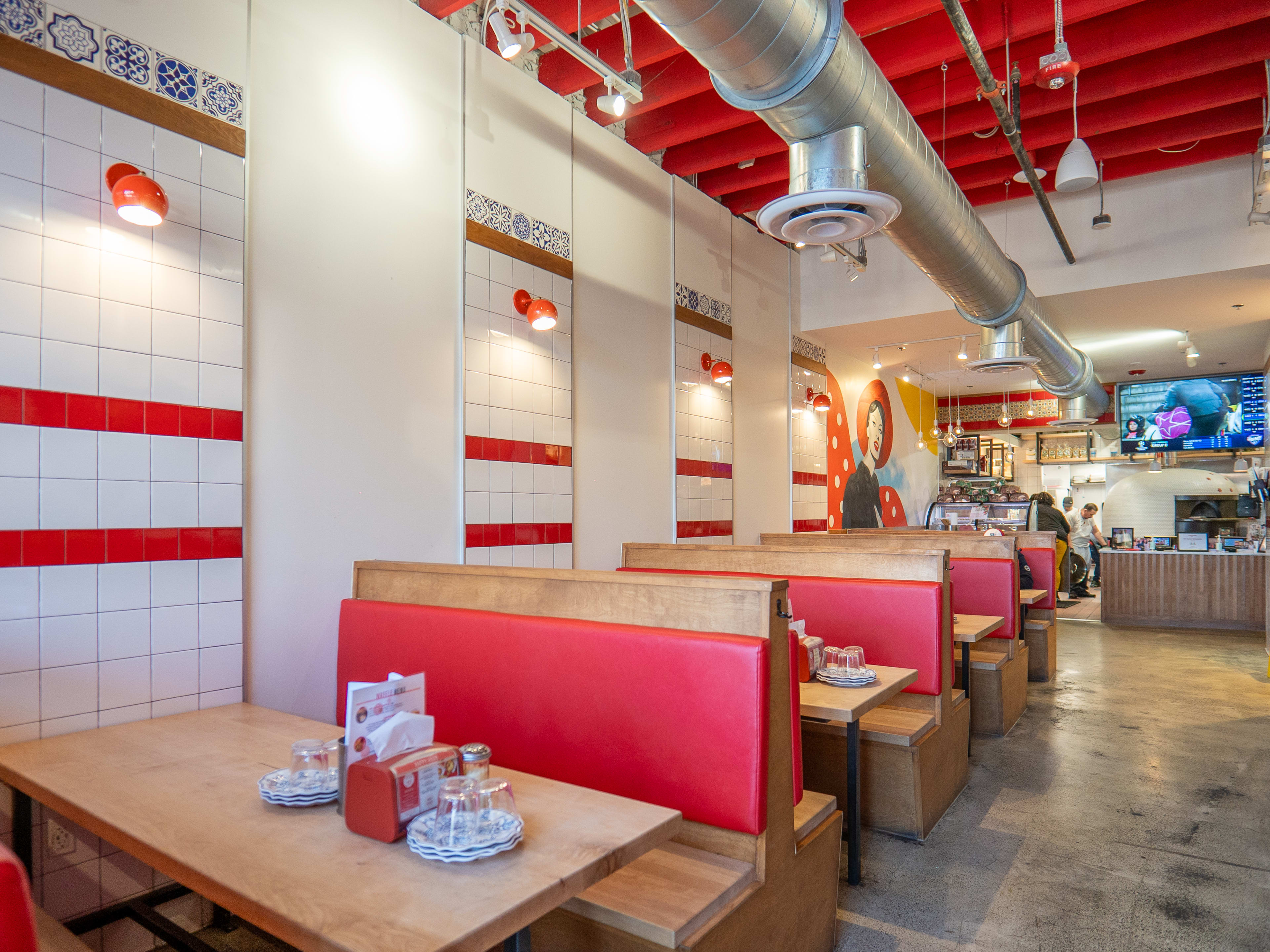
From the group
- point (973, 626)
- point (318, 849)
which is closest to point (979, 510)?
point (973, 626)

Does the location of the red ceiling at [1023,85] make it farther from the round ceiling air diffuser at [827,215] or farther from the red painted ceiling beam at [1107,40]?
the round ceiling air diffuser at [827,215]

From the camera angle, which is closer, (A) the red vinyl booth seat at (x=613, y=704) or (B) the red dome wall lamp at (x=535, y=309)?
(A) the red vinyl booth seat at (x=613, y=704)

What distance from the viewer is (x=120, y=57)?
2.56 metres

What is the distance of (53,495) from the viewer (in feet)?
7.63

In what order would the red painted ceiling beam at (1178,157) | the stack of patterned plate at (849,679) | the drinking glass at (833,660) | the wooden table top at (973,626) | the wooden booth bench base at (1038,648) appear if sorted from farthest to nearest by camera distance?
the wooden booth bench base at (1038,648)
the red painted ceiling beam at (1178,157)
the wooden table top at (973,626)
the drinking glass at (833,660)
the stack of patterned plate at (849,679)

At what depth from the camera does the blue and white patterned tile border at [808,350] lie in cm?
746

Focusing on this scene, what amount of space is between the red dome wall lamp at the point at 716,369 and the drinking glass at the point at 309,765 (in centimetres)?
458

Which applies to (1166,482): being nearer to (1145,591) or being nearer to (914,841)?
(1145,591)

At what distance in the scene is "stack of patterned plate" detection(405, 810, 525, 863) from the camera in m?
1.30

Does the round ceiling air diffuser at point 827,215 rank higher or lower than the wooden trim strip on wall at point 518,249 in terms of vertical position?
lower

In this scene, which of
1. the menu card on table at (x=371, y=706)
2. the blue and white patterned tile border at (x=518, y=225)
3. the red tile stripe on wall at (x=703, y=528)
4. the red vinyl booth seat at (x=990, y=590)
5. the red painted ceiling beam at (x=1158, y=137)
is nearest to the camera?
the menu card on table at (x=371, y=706)

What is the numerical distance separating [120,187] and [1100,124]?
5.61 m

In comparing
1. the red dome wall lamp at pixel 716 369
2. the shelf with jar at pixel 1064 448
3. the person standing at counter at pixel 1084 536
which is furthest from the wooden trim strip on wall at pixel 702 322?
the shelf with jar at pixel 1064 448

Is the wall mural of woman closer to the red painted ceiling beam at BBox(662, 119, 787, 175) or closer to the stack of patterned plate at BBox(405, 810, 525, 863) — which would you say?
the red painted ceiling beam at BBox(662, 119, 787, 175)
